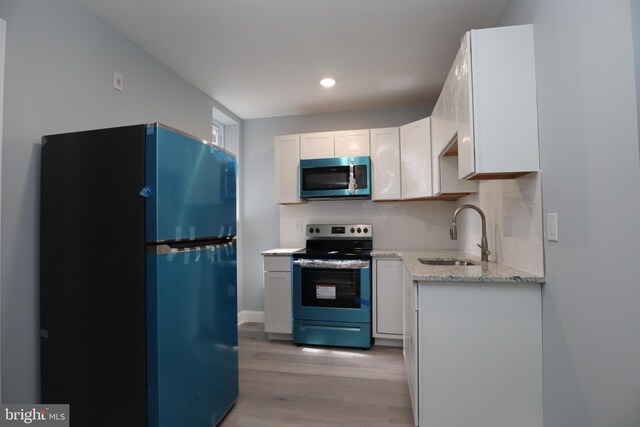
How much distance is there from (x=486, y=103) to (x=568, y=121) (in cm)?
37

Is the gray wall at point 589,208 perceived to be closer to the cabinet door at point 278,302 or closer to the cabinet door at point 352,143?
the cabinet door at point 352,143

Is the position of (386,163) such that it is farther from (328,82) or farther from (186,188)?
(186,188)

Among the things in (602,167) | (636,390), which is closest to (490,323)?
(636,390)

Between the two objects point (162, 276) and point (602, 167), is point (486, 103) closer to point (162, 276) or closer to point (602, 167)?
point (602, 167)

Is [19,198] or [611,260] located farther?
[19,198]

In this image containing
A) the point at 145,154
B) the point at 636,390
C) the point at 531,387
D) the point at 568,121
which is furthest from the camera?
the point at 531,387

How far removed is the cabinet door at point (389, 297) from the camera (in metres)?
2.90

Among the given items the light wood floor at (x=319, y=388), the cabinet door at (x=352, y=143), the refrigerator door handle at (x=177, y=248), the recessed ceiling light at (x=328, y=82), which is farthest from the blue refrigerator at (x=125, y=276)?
the cabinet door at (x=352, y=143)

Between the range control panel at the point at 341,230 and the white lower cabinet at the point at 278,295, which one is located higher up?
the range control panel at the point at 341,230

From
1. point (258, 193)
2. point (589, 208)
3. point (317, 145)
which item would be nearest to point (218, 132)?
point (258, 193)

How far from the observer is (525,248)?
1.67m

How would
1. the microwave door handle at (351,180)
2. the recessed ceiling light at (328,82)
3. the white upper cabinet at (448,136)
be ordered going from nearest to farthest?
the white upper cabinet at (448,136)
the recessed ceiling light at (328,82)
the microwave door handle at (351,180)

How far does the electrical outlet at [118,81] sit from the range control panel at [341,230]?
7.23 ft

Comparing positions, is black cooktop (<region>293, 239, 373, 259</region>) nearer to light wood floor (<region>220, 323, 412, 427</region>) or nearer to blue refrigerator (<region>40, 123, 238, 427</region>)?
light wood floor (<region>220, 323, 412, 427</region>)
